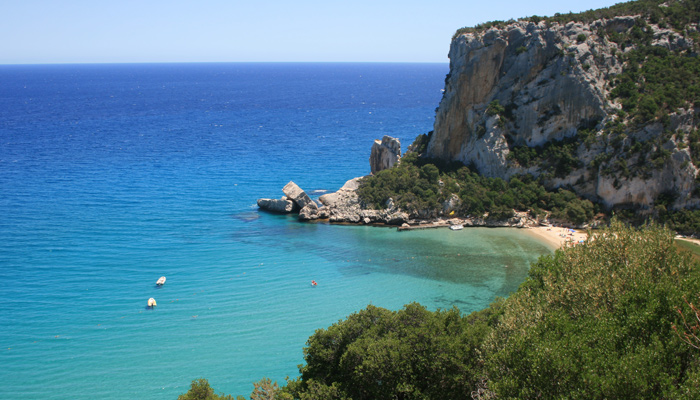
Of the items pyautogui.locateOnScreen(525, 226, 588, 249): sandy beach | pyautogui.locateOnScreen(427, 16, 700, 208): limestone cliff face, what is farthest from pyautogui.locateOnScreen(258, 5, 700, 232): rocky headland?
pyautogui.locateOnScreen(525, 226, 588, 249): sandy beach

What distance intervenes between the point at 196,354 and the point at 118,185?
41.4 metres

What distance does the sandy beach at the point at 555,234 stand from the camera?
138ft

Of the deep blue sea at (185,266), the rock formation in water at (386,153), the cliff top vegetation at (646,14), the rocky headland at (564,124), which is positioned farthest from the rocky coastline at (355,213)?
the cliff top vegetation at (646,14)

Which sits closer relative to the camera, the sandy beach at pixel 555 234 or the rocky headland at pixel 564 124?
the sandy beach at pixel 555 234

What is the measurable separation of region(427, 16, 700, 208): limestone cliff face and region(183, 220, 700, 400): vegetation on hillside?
2643 cm

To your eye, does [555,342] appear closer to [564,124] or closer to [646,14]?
[564,124]

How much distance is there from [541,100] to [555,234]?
50.0ft

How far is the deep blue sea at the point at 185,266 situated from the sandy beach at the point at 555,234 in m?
1.64

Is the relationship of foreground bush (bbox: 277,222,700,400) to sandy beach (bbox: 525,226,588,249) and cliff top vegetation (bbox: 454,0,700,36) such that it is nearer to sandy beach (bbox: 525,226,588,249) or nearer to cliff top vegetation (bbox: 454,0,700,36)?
sandy beach (bbox: 525,226,588,249)

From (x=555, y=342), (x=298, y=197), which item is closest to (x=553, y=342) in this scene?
(x=555, y=342)

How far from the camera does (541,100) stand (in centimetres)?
5162

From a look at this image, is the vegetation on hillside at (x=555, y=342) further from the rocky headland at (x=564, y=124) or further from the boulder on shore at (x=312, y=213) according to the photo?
the boulder on shore at (x=312, y=213)

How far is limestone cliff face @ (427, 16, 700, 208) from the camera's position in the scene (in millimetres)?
47656

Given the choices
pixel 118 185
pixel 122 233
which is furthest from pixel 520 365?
pixel 118 185
